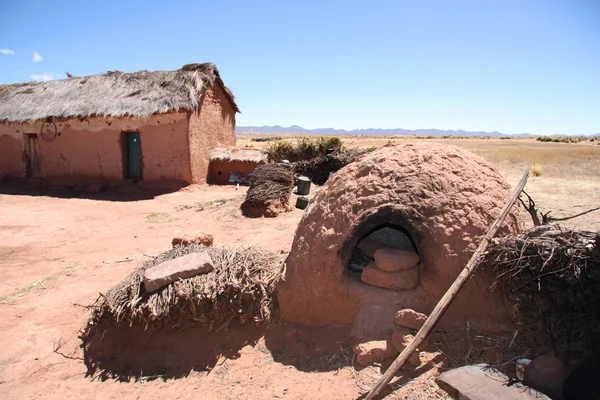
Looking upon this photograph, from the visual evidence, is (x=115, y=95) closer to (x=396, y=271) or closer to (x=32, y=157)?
(x=32, y=157)

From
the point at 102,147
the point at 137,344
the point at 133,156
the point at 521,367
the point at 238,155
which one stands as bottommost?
the point at 137,344

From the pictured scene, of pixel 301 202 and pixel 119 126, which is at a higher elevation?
pixel 119 126

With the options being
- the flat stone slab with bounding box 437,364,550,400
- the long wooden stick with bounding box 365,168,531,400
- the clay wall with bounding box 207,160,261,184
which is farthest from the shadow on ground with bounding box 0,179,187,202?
the flat stone slab with bounding box 437,364,550,400

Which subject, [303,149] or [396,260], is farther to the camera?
[303,149]

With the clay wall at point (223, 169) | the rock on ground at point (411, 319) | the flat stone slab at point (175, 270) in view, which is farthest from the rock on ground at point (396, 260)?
the clay wall at point (223, 169)

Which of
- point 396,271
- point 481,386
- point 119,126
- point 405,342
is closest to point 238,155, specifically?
point 119,126

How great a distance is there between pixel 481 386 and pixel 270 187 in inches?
281

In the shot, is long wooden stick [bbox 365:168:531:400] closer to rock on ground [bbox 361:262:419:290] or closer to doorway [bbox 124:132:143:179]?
rock on ground [bbox 361:262:419:290]

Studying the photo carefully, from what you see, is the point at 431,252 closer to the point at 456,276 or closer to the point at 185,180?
the point at 456,276

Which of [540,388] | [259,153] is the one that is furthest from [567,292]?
[259,153]

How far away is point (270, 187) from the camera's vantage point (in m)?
9.41

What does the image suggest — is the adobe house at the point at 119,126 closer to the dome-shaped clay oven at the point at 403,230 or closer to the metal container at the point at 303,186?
the metal container at the point at 303,186

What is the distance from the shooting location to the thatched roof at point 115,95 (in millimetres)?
11922

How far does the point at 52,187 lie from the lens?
13305 millimetres
